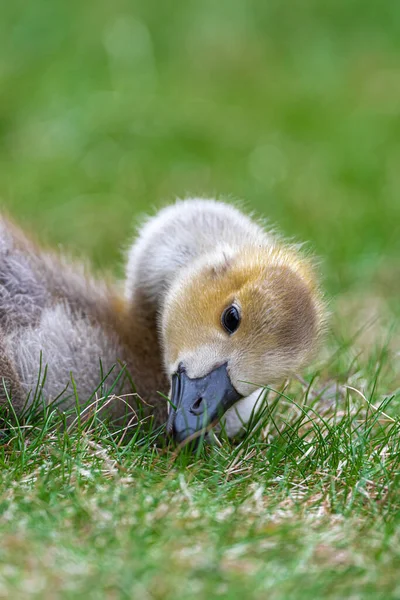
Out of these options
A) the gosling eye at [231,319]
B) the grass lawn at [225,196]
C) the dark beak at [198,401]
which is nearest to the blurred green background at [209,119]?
the grass lawn at [225,196]

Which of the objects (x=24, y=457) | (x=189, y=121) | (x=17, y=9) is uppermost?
(x=17, y=9)

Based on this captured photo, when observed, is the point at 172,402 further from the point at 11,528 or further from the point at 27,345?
the point at 11,528

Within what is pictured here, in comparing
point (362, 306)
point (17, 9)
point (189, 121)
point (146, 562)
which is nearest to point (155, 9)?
point (17, 9)

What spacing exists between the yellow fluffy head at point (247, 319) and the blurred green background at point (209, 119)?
1.37m

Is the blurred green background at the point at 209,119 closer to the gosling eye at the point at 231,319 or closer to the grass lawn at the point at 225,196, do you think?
the grass lawn at the point at 225,196

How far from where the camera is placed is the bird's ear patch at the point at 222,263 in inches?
145

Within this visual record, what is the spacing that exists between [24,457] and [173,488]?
49 cm

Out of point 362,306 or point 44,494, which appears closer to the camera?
point 44,494

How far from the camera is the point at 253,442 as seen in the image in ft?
10.9

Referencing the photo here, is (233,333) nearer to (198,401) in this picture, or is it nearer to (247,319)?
(247,319)

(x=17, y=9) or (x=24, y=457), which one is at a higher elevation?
(x=17, y=9)

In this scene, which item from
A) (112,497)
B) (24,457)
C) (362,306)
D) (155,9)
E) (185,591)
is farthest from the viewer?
(155,9)

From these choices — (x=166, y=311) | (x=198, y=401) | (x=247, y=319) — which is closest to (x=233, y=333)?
(x=247, y=319)

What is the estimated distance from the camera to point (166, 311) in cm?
365
